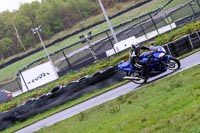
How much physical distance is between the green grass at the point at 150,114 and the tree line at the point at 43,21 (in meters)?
74.6

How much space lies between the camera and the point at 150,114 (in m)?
9.55

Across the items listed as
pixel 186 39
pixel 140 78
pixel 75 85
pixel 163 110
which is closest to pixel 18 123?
pixel 75 85

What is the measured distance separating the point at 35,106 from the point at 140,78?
669cm

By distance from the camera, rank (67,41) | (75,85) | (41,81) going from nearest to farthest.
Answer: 1. (75,85)
2. (41,81)
3. (67,41)

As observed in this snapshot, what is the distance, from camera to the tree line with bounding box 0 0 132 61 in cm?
9056

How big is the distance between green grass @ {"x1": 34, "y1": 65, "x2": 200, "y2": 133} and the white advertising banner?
56.3 ft

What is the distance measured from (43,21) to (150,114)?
84.7 meters

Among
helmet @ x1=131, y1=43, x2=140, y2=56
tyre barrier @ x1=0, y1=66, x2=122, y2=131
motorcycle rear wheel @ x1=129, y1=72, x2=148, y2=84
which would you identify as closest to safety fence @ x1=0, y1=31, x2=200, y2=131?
tyre barrier @ x1=0, y1=66, x2=122, y2=131

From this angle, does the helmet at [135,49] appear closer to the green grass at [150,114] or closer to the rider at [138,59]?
the rider at [138,59]

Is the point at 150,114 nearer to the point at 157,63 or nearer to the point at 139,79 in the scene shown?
the point at 157,63

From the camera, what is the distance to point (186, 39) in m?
21.2

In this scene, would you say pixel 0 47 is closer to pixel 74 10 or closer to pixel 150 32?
pixel 74 10

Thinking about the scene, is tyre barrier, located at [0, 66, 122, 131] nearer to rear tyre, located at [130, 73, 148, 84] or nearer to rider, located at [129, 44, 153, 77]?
rear tyre, located at [130, 73, 148, 84]

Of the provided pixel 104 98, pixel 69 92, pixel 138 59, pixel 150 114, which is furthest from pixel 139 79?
pixel 150 114
